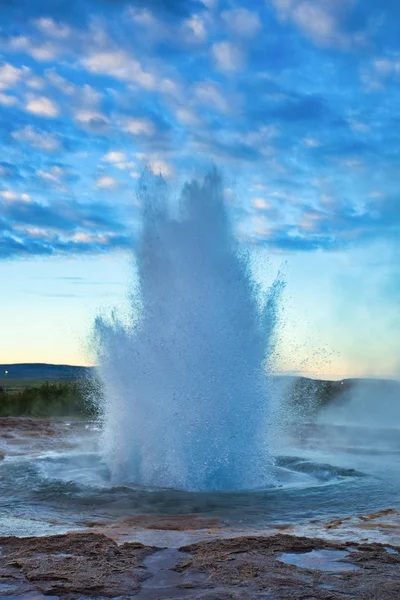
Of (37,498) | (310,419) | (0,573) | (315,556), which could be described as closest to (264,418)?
(37,498)

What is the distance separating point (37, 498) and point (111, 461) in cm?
261

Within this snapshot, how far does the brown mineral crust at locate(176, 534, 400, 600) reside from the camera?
4.33m

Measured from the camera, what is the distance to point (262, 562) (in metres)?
5.16

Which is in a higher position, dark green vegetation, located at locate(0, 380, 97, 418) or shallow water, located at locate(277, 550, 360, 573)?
dark green vegetation, located at locate(0, 380, 97, 418)

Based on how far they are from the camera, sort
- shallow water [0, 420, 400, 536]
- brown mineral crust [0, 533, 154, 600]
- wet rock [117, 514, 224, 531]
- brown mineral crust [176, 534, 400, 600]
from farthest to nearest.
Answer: shallow water [0, 420, 400, 536] → wet rock [117, 514, 224, 531] → brown mineral crust [0, 533, 154, 600] → brown mineral crust [176, 534, 400, 600]

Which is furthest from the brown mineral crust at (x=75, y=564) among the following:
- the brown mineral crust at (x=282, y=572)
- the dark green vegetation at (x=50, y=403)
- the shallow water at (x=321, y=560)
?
the dark green vegetation at (x=50, y=403)

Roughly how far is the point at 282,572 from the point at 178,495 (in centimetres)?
456

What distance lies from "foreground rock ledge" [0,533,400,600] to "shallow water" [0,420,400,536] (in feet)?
3.90

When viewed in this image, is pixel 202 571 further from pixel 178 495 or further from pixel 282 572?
pixel 178 495

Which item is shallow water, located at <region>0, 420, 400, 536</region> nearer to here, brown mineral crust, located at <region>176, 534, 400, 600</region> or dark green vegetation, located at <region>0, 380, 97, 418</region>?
brown mineral crust, located at <region>176, 534, 400, 600</region>

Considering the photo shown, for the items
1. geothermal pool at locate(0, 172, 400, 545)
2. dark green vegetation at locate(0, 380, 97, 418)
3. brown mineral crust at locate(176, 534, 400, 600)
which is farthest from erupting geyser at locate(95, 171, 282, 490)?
dark green vegetation at locate(0, 380, 97, 418)

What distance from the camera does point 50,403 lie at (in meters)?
27.6

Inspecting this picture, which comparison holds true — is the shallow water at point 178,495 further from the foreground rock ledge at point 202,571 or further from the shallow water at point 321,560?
the shallow water at point 321,560

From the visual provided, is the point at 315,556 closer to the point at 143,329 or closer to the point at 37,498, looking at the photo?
the point at 37,498
